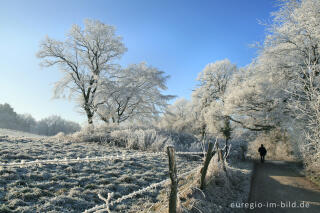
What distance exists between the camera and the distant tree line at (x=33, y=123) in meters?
26.9

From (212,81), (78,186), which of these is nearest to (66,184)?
(78,186)

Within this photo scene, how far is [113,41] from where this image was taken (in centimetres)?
1770

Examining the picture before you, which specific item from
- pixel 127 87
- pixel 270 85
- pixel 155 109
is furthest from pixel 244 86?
pixel 127 87

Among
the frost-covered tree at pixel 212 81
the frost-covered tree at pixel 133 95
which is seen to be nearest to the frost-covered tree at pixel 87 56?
the frost-covered tree at pixel 133 95

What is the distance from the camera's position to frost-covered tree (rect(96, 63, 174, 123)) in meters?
17.5

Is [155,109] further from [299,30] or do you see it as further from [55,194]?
[55,194]

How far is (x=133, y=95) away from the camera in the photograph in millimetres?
18156

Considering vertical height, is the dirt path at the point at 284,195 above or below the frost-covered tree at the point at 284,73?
below

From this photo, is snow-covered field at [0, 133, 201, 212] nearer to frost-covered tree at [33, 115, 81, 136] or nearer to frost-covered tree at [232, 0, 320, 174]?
A: frost-covered tree at [232, 0, 320, 174]

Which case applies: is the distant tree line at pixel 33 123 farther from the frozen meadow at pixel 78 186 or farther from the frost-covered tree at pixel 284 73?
the frozen meadow at pixel 78 186

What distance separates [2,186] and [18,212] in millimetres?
956

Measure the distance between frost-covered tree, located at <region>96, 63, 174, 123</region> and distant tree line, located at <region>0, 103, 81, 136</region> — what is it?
12295 millimetres

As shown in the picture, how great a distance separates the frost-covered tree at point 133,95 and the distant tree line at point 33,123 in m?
12.3

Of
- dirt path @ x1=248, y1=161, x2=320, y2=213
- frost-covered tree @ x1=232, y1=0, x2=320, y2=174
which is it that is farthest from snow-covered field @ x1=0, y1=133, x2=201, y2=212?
frost-covered tree @ x1=232, y1=0, x2=320, y2=174
